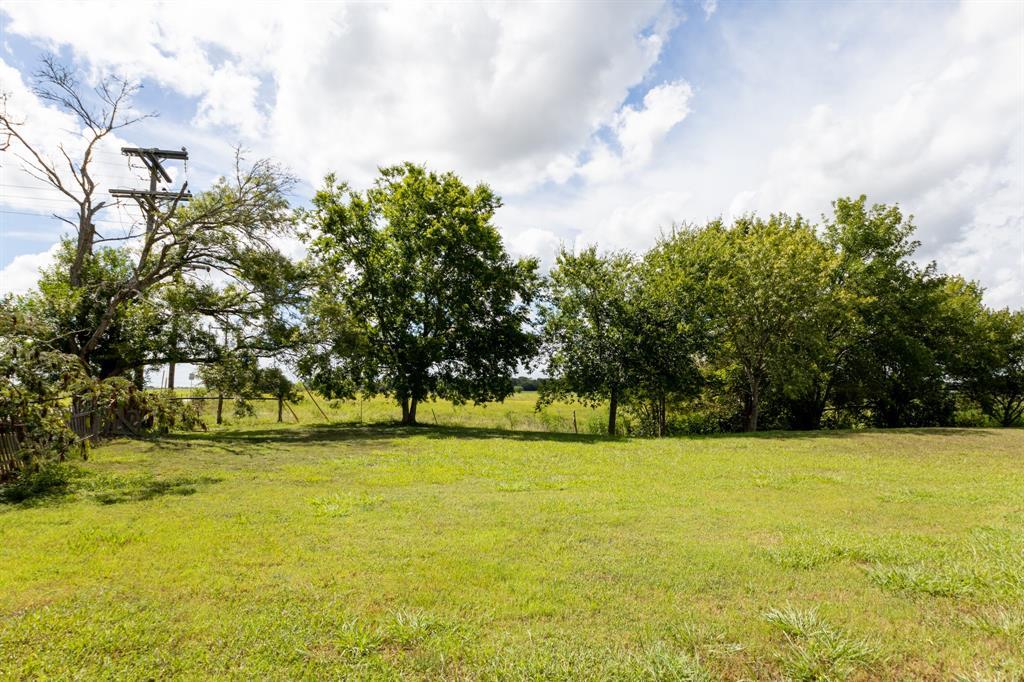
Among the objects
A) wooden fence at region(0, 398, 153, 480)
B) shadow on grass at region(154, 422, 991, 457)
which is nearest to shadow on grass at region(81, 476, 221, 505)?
wooden fence at region(0, 398, 153, 480)

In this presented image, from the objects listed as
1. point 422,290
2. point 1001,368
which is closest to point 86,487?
point 422,290

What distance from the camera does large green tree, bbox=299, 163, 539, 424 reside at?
990 inches

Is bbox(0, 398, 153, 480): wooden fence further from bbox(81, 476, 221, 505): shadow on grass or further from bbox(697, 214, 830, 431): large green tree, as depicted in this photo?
bbox(697, 214, 830, 431): large green tree

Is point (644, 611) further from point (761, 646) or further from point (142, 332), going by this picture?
point (142, 332)

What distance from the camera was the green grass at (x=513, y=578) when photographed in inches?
154

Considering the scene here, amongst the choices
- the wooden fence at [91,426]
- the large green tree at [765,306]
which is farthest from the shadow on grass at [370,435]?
the large green tree at [765,306]

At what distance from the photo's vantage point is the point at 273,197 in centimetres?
1909

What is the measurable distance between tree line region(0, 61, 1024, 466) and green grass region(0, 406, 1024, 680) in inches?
447

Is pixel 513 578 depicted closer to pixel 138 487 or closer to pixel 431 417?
pixel 138 487

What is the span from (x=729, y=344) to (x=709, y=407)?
233 inches

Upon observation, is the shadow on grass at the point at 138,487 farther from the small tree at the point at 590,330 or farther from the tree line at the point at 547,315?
the small tree at the point at 590,330

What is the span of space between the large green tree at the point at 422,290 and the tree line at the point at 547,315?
9 cm

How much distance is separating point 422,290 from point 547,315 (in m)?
6.99

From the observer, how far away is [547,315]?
2661 centimetres
